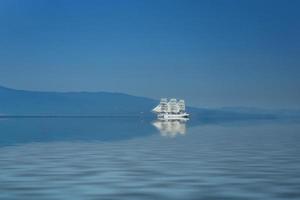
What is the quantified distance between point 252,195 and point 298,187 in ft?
12.8

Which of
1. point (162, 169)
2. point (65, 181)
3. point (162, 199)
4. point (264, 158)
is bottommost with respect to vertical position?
point (162, 199)

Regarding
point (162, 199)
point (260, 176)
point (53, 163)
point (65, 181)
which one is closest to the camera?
point (162, 199)

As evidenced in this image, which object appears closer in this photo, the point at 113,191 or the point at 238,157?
the point at 113,191

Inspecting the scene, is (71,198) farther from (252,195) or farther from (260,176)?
(260,176)

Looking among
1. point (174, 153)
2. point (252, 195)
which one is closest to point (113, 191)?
point (252, 195)

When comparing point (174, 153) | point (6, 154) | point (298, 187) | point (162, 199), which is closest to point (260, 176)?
point (298, 187)

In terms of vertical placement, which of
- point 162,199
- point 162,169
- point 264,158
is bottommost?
point 162,199

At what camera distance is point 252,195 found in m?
26.4

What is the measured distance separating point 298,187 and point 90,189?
10.7 meters

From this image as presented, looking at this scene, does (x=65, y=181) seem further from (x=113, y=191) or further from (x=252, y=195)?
(x=252, y=195)

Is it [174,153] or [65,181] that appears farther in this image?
[174,153]

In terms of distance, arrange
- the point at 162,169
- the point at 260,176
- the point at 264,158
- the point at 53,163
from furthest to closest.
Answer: the point at 264,158
the point at 53,163
the point at 162,169
the point at 260,176

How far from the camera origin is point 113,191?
90.9 ft

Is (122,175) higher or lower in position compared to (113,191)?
higher
